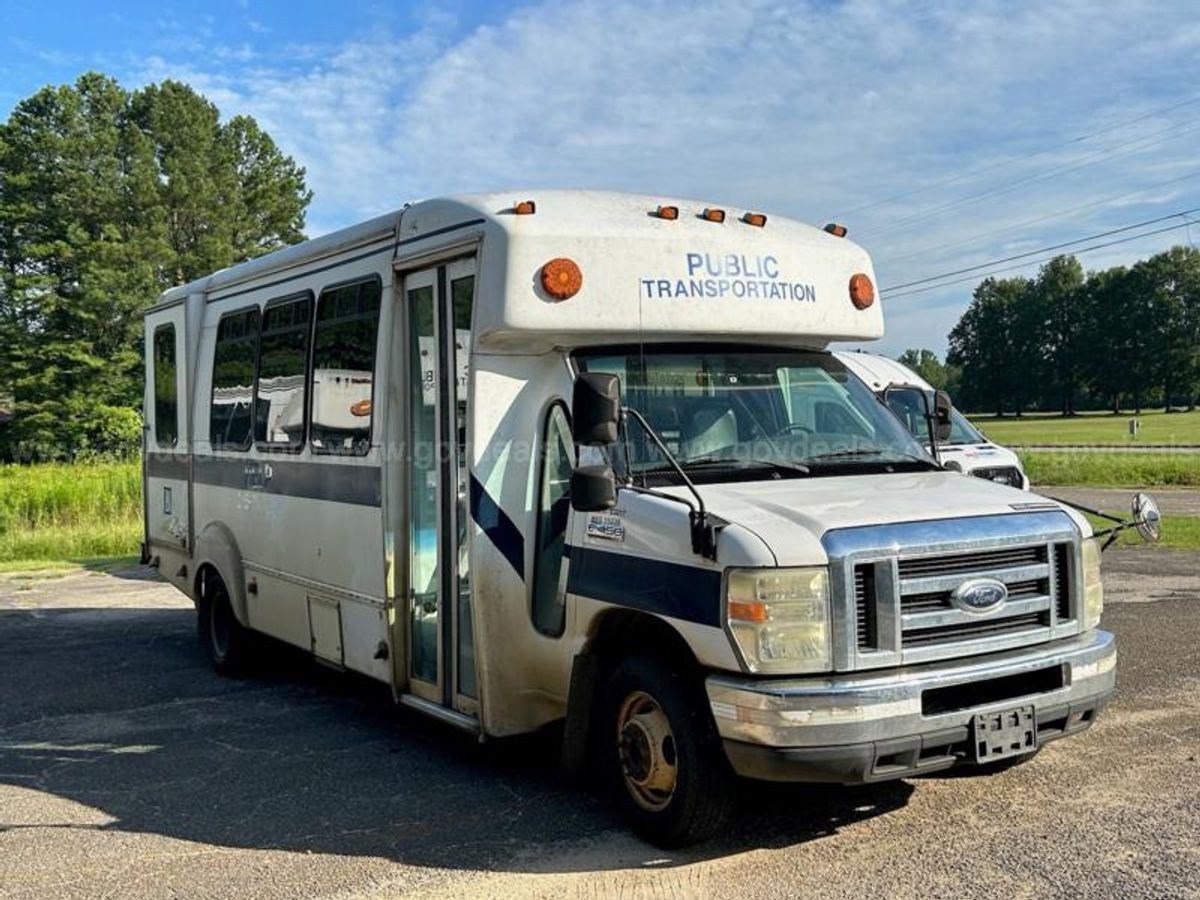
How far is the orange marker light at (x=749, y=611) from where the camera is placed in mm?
4203

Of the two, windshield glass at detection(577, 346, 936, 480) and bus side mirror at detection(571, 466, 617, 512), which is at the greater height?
A: windshield glass at detection(577, 346, 936, 480)

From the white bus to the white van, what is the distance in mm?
5473

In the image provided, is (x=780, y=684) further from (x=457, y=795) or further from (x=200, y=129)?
(x=200, y=129)

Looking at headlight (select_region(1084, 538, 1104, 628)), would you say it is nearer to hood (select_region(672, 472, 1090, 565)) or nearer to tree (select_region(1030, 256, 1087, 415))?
hood (select_region(672, 472, 1090, 565))

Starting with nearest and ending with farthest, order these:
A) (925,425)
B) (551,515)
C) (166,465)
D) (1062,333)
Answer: (551,515) < (166,465) < (925,425) < (1062,333)

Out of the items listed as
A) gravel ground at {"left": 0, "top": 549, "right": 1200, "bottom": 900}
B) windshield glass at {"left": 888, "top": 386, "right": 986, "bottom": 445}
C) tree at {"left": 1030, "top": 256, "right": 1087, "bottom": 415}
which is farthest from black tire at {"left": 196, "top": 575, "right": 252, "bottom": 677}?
tree at {"left": 1030, "top": 256, "right": 1087, "bottom": 415}

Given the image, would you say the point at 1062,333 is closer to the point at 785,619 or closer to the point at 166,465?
the point at 166,465

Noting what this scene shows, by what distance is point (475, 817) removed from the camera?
5.29 meters

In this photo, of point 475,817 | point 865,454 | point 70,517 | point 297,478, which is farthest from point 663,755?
point 70,517

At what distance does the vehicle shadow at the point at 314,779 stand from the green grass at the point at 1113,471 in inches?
991

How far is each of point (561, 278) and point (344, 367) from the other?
7.04 feet

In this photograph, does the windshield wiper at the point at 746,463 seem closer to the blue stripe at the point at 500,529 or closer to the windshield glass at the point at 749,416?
the windshield glass at the point at 749,416

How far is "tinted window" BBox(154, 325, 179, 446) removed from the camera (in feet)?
32.0

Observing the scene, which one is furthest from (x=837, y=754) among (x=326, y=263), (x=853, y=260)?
(x=326, y=263)
